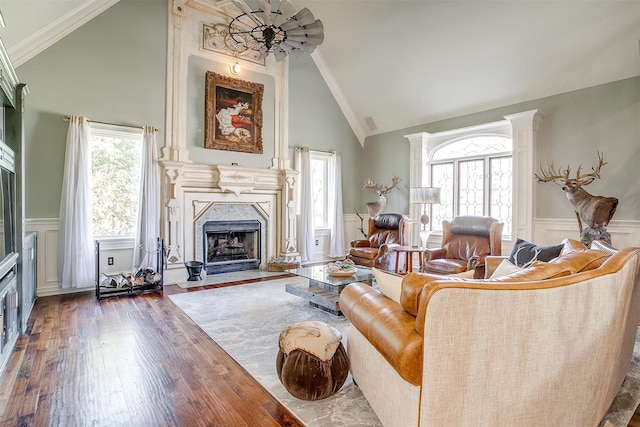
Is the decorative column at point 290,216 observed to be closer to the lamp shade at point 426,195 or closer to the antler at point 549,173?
→ the lamp shade at point 426,195

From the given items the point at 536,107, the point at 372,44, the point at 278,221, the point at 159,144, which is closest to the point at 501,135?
the point at 536,107

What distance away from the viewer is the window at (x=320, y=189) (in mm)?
7469

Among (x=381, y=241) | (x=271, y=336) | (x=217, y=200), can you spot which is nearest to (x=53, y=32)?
(x=217, y=200)

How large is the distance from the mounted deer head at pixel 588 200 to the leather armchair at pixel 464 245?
3.17 ft

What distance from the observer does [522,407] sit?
147 centimetres

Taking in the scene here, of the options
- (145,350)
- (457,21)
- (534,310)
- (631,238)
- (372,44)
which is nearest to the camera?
Result: (534,310)

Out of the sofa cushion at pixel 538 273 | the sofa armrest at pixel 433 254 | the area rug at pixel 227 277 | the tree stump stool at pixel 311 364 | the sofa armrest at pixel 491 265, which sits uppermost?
the sofa cushion at pixel 538 273

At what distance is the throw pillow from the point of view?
9.34ft

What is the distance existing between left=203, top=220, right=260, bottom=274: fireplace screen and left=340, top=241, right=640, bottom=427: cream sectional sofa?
4701 mm

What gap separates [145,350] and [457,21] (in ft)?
18.9

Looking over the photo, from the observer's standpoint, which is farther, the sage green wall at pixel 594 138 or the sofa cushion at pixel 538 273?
the sage green wall at pixel 594 138

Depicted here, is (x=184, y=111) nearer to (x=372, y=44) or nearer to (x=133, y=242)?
(x=133, y=242)

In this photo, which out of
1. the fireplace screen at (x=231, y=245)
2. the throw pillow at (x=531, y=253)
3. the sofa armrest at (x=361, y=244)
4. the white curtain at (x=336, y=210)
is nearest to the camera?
the throw pillow at (x=531, y=253)

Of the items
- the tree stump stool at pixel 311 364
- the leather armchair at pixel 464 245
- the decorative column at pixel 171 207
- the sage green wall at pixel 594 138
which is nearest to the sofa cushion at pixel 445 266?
the leather armchair at pixel 464 245
